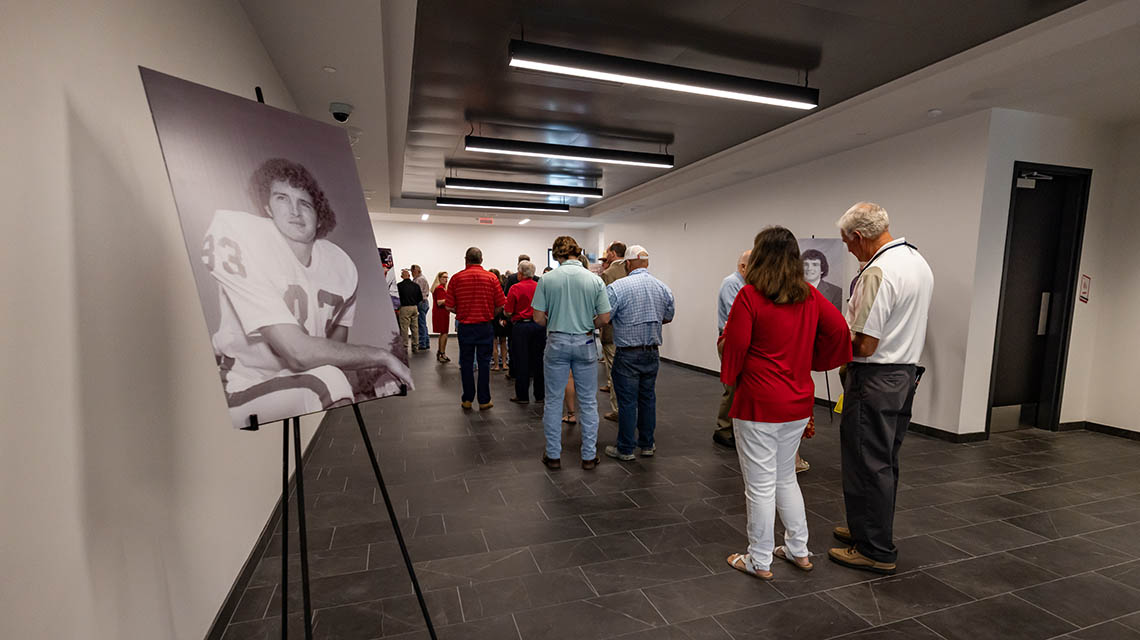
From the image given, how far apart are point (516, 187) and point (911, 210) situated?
603cm

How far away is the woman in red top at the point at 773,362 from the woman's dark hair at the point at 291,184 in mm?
1690

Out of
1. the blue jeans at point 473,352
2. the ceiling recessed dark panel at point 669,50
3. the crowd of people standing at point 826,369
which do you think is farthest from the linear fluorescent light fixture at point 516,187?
the crowd of people standing at point 826,369

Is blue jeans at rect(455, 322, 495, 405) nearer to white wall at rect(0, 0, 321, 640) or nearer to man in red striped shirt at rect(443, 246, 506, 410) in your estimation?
man in red striped shirt at rect(443, 246, 506, 410)

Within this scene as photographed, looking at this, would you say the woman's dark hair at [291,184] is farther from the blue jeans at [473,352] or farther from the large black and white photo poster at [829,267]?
the large black and white photo poster at [829,267]

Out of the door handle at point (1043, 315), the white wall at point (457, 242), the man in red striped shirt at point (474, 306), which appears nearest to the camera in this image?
the door handle at point (1043, 315)

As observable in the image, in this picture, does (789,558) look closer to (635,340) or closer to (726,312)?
(635,340)

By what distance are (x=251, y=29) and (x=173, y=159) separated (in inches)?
85.6

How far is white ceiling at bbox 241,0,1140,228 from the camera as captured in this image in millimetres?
2961

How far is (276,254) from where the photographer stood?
151cm

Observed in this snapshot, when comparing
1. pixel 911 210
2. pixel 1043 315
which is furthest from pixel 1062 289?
pixel 911 210

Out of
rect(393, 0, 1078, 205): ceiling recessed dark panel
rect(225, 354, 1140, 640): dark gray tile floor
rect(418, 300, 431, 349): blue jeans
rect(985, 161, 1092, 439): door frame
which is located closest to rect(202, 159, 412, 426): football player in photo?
rect(225, 354, 1140, 640): dark gray tile floor

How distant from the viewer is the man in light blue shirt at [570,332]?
3.77m

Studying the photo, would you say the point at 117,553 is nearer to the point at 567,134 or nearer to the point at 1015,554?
the point at 1015,554

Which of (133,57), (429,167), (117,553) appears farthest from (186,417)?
(429,167)
